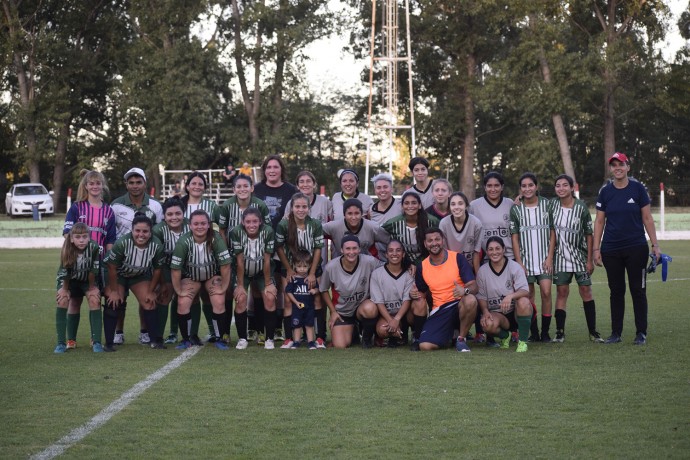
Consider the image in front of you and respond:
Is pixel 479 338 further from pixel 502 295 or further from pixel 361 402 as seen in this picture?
pixel 361 402

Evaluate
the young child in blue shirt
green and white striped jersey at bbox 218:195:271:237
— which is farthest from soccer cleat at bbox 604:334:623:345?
green and white striped jersey at bbox 218:195:271:237

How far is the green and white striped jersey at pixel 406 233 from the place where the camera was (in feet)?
31.6

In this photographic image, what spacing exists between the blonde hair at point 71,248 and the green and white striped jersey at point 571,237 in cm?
436

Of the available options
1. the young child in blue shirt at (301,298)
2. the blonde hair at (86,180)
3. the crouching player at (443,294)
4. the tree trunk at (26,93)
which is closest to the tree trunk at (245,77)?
the tree trunk at (26,93)

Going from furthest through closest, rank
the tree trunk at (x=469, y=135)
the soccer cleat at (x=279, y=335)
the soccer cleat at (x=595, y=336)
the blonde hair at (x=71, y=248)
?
the tree trunk at (x=469, y=135)
the soccer cleat at (x=279, y=335)
the soccer cleat at (x=595, y=336)
the blonde hair at (x=71, y=248)

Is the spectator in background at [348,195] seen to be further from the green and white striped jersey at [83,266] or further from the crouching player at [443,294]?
the green and white striped jersey at [83,266]

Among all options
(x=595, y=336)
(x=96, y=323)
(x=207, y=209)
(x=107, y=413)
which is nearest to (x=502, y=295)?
(x=595, y=336)

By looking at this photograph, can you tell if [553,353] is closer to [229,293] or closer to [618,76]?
[229,293]

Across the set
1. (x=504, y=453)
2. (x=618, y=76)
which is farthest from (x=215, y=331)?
(x=618, y=76)

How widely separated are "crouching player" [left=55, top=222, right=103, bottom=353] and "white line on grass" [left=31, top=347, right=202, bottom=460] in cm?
103

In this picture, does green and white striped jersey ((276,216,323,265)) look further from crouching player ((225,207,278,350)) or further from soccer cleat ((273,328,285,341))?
soccer cleat ((273,328,285,341))

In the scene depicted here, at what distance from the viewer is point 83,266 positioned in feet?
31.0

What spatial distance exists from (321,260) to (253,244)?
701mm

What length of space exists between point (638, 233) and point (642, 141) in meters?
38.8
